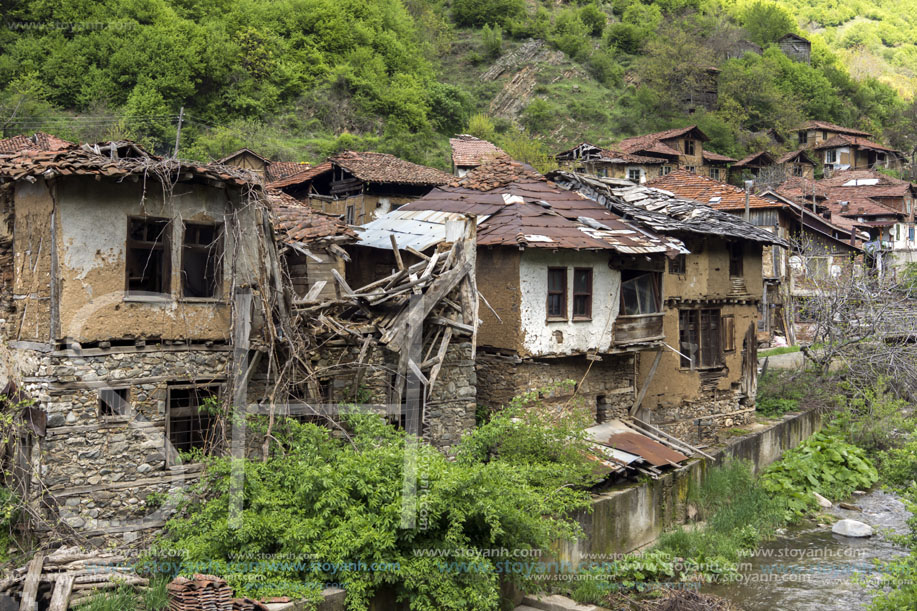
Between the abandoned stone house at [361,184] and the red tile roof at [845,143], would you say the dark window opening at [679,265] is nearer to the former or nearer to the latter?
the abandoned stone house at [361,184]

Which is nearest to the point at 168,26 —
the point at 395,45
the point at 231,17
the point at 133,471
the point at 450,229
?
the point at 231,17

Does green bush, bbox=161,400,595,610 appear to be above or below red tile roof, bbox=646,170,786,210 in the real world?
below

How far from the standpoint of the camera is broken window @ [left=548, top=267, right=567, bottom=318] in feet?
58.4

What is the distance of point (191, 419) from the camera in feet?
40.1

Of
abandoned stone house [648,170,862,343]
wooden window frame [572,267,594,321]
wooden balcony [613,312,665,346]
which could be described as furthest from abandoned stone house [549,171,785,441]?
abandoned stone house [648,170,862,343]

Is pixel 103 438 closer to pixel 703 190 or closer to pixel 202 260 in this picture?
pixel 202 260

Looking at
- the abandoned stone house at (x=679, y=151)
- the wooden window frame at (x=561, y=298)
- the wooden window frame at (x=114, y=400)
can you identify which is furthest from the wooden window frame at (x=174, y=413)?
the abandoned stone house at (x=679, y=151)

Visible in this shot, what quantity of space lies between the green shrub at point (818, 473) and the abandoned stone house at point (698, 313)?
2.00 meters

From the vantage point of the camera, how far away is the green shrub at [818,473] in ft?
69.1

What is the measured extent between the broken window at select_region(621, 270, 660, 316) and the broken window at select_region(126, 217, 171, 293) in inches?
434

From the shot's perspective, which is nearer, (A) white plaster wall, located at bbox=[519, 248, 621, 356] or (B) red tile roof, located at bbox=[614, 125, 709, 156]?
(A) white plaster wall, located at bbox=[519, 248, 621, 356]

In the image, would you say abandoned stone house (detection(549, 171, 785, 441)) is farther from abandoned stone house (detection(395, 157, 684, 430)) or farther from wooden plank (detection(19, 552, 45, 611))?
wooden plank (detection(19, 552, 45, 611))

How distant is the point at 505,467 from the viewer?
11.8 m

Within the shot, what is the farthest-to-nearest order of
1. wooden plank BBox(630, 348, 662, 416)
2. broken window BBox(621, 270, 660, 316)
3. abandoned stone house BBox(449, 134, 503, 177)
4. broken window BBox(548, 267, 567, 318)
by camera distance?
abandoned stone house BBox(449, 134, 503, 177) → wooden plank BBox(630, 348, 662, 416) → broken window BBox(621, 270, 660, 316) → broken window BBox(548, 267, 567, 318)
